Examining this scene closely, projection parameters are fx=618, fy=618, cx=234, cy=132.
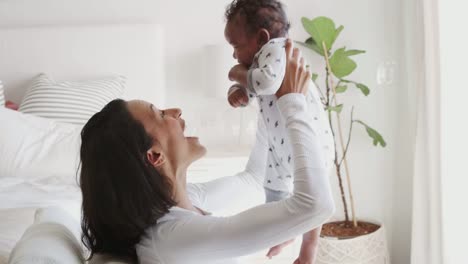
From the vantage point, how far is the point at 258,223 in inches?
45.4

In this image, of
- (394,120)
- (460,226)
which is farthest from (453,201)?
(394,120)

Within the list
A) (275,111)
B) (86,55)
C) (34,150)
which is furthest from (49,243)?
(86,55)

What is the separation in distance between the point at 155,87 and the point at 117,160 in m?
2.38

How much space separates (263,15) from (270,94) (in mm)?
270

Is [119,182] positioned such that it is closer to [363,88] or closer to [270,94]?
[270,94]

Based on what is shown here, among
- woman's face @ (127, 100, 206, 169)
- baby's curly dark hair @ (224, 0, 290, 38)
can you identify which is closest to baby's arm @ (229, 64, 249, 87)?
baby's curly dark hair @ (224, 0, 290, 38)

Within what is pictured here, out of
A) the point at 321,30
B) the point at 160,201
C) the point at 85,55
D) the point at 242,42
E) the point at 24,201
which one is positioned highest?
the point at 321,30

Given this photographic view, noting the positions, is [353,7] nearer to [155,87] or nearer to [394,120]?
[394,120]

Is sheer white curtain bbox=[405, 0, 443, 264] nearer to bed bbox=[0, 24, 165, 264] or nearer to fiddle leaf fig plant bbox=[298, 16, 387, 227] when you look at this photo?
fiddle leaf fig plant bbox=[298, 16, 387, 227]

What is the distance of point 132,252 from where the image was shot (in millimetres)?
1299

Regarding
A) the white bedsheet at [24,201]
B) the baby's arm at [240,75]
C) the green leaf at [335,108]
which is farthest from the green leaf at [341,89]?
the baby's arm at [240,75]

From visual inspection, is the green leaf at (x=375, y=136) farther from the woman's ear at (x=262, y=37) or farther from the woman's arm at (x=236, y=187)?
the woman's ear at (x=262, y=37)

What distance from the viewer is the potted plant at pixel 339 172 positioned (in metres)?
3.23

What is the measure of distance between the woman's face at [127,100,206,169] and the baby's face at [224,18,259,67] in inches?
14.4
